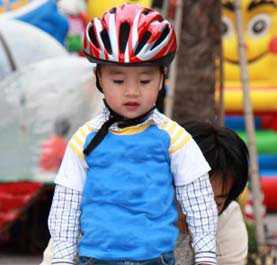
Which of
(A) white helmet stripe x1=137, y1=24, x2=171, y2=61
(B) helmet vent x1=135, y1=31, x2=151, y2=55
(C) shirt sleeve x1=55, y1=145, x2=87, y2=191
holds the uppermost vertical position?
(B) helmet vent x1=135, y1=31, x2=151, y2=55

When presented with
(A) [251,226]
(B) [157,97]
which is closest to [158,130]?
(B) [157,97]

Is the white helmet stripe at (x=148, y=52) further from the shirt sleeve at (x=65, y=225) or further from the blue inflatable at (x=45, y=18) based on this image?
the blue inflatable at (x=45, y=18)

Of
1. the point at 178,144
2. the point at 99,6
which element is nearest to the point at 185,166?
the point at 178,144

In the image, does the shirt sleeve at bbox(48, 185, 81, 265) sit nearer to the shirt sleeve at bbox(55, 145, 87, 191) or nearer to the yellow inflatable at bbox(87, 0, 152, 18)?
the shirt sleeve at bbox(55, 145, 87, 191)

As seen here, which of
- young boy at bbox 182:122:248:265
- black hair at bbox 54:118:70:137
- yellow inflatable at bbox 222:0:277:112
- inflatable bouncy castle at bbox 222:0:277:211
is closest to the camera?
young boy at bbox 182:122:248:265

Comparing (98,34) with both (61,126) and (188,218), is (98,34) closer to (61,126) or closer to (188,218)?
(188,218)

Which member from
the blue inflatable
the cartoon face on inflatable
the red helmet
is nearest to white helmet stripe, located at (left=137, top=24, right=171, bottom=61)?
the red helmet

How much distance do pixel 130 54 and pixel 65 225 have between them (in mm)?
463

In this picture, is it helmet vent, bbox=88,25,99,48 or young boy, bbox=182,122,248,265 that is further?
young boy, bbox=182,122,248,265

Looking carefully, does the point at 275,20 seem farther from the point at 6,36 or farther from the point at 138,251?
the point at 138,251

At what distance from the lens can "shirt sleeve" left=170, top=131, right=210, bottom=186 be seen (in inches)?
102

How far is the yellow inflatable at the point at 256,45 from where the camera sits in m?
10.8

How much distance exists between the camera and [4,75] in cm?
786

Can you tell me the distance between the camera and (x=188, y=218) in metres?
2.62
